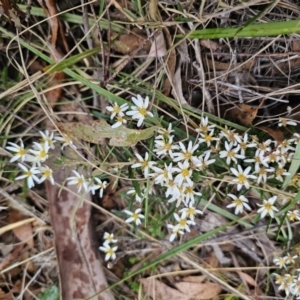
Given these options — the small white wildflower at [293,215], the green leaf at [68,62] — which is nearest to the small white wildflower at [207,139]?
the small white wildflower at [293,215]

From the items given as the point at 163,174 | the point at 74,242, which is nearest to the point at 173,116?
the point at 163,174

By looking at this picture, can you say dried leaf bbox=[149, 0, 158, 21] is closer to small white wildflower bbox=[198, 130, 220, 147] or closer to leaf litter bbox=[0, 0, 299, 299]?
leaf litter bbox=[0, 0, 299, 299]

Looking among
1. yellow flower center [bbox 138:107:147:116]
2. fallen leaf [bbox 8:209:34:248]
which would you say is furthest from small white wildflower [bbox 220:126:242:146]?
fallen leaf [bbox 8:209:34:248]

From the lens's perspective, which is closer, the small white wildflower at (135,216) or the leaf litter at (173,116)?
the leaf litter at (173,116)

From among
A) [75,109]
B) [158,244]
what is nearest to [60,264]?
[158,244]

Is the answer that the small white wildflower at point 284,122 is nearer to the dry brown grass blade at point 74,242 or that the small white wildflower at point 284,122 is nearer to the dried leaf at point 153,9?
the dried leaf at point 153,9

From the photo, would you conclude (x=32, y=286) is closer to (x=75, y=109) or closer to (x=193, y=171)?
(x=75, y=109)
